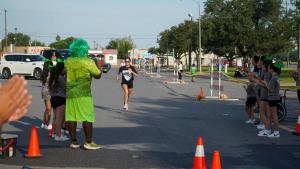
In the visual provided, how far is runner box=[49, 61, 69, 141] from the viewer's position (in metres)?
→ 9.69

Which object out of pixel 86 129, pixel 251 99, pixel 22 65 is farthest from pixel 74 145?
pixel 22 65

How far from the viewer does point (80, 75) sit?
8.61 m

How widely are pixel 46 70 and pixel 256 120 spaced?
566 centimetres

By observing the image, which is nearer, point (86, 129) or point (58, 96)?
point (86, 129)

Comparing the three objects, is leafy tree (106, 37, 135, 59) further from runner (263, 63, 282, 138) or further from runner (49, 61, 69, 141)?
runner (49, 61, 69, 141)

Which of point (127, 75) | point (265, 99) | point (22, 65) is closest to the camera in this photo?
point (265, 99)

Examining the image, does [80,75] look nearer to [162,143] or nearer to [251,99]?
[162,143]

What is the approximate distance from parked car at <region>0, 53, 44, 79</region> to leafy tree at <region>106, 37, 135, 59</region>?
342 feet

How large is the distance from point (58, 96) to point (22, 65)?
86.1ft

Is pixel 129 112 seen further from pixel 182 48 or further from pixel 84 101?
pixel 182 48

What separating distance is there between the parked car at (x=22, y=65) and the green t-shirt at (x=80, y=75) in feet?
87.3

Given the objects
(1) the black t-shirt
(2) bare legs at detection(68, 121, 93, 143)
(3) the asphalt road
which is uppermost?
(1) the black t-shirt

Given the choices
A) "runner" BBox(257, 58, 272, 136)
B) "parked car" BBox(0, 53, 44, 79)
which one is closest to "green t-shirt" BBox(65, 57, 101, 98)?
"runner" BBox(257, 58, 272, 136)

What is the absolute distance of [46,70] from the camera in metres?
10.6
